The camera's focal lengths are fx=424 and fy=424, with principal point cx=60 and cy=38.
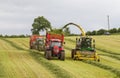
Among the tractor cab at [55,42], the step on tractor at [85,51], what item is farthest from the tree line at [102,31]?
the tractor cab at [55,42]

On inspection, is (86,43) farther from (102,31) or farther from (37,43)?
(102,31)

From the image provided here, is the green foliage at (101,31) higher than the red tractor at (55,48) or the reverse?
higher

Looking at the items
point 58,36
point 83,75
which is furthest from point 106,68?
point 58,36

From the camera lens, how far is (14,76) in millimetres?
24328

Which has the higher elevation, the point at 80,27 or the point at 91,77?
the point at 80,27

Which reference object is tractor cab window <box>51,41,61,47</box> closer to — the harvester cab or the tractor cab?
the tractor cab

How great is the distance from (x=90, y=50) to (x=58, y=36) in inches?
169

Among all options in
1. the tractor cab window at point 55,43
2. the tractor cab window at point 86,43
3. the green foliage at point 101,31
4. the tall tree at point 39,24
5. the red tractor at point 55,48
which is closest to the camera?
the red tractor at point 55,48

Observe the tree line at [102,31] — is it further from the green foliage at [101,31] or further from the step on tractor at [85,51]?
the step on tractor at [85,51]

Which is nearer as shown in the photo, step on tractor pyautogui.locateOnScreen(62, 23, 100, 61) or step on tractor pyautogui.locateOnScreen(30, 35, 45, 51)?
step on tractor pyautogui.locateOnScreen(62, 23, 100, 61)

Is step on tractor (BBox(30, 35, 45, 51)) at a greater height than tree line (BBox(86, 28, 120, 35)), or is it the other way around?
tree line (BBox(86, 28, 120, 35))

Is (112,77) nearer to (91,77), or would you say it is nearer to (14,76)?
(91,77)

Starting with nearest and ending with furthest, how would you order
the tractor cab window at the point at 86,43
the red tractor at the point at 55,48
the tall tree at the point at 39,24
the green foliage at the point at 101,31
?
the red tractor at the point at 55,48 < the tractor cab window at the point at 86,43 < the green foliage at the point at 101,31 < the tall tree at the point at 39,24

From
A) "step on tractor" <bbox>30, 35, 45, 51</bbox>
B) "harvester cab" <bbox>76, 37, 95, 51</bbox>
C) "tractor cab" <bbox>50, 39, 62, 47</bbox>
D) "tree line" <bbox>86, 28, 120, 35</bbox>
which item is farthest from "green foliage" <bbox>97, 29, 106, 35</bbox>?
"tractor cab" <bbox>50, 39, 62, 47</bbox>
